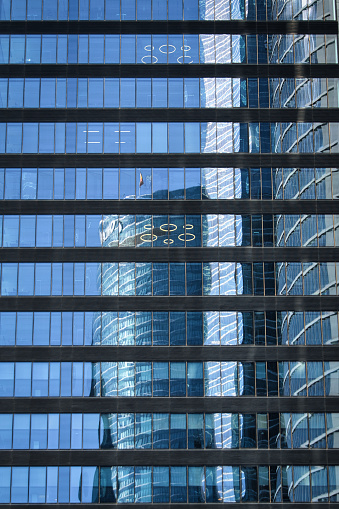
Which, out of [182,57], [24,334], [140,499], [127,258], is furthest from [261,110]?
[140,499]

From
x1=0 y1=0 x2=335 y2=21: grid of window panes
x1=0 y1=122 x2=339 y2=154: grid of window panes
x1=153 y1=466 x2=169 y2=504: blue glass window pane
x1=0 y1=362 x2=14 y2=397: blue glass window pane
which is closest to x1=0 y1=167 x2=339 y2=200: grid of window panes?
x1=0 y1=122 x2=339 y2=154: grid of window panes

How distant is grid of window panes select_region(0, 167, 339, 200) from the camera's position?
63.7m

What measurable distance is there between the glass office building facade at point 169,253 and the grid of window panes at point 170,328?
0.11 metres

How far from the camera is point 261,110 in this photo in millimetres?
64938

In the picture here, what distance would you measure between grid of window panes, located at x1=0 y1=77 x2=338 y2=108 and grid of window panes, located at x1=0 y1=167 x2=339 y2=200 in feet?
17.8

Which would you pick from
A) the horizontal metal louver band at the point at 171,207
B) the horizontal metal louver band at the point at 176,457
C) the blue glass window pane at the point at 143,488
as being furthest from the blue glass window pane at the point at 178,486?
the horizontal metal louver band at the point at 171,207

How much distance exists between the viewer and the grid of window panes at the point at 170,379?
60.2 meters

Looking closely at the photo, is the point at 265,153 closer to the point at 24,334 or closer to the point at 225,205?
the point at 225,205

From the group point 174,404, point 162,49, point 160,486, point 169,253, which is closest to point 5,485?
point 160,486

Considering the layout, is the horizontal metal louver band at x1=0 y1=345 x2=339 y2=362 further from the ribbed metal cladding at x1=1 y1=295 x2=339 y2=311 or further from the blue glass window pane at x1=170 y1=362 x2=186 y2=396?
the ribbed metal cladding at x1=1 y1=295 x2=339 y2=311

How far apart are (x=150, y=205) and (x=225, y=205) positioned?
5.80 meters

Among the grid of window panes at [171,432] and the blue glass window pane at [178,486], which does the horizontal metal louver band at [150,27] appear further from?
the blue glass window pane at [178,486]

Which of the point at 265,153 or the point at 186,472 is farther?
the point at 265,153

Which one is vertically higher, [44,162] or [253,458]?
[44,162]
